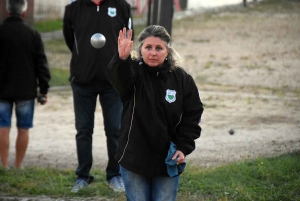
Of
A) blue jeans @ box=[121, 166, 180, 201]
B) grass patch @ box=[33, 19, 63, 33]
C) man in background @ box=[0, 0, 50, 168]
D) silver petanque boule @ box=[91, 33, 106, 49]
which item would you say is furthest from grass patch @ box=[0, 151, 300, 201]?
grass patch @ box=[33, 19, 63, 33]

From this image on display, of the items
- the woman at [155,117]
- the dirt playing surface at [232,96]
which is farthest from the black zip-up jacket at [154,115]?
the dirt playing surface at [232,96]

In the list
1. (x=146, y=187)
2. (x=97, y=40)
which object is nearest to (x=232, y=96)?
(x=97, y=40)

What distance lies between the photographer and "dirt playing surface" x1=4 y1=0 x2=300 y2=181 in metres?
8.52

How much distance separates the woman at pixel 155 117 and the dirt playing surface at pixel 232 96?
2.75 meters

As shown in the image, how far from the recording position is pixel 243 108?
37.3 ft

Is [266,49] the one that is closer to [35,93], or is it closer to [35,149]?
[35,149]

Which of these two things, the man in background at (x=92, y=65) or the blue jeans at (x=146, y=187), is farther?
the man in background at (x=92, y=65)

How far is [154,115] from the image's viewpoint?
473 centimetres

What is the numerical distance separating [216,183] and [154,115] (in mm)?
1996

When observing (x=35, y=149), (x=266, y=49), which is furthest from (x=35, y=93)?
(x=266, y=49)

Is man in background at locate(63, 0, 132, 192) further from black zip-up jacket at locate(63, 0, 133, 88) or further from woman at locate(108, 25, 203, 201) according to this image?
woman at locate(108, 25, 203, 201)

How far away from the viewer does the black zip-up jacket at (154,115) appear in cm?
474

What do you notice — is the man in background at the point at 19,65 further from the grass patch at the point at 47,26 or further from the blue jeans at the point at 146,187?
the grass patch at the point at 47,26

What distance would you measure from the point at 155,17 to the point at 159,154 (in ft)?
14.0
